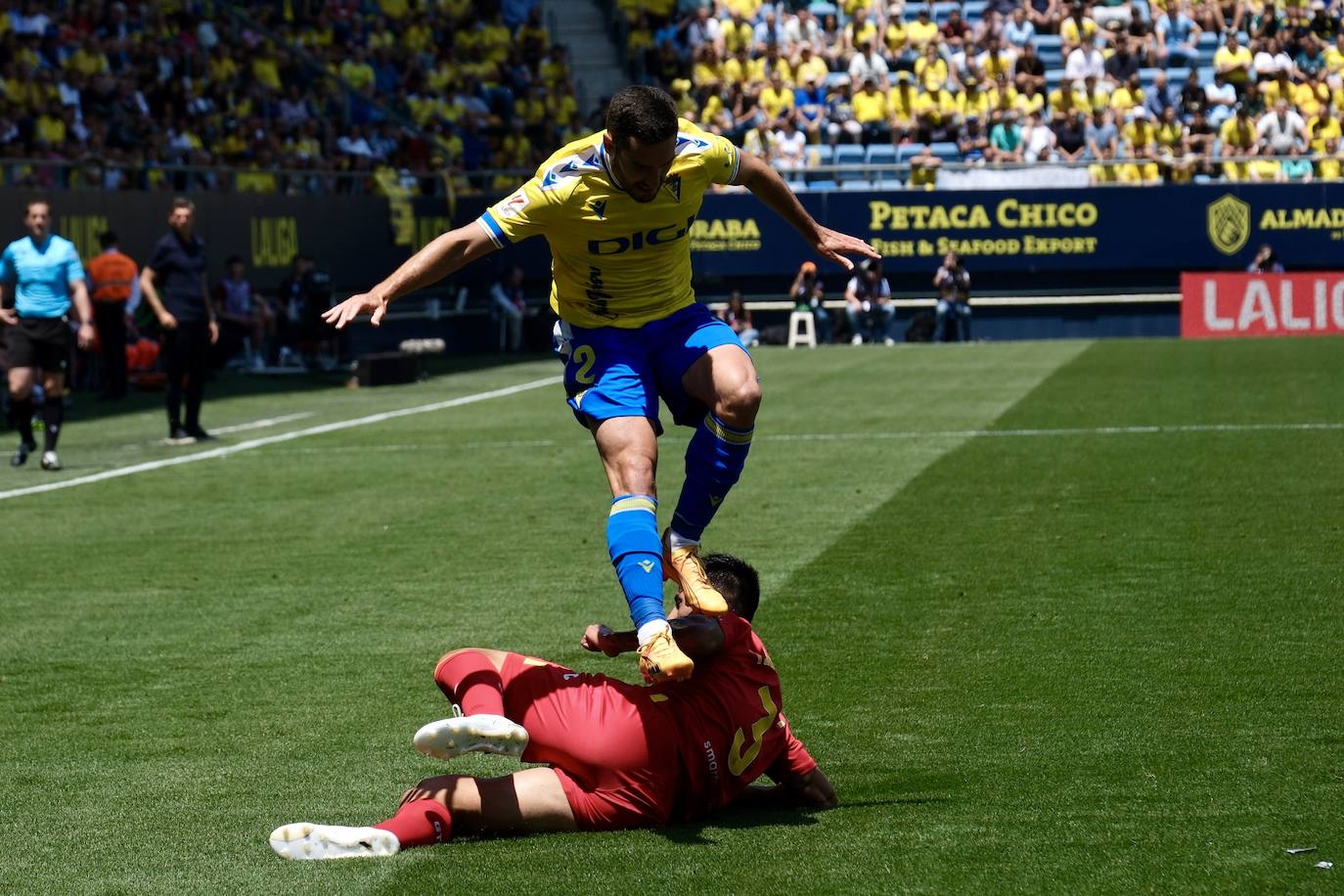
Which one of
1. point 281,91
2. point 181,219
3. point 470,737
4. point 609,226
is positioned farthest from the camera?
point 281,91

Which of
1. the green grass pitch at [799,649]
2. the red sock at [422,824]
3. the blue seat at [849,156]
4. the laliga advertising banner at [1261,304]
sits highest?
the blue seat at [849,156]

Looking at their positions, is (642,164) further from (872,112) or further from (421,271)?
(872,112)

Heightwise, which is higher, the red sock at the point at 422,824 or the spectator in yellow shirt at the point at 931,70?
the spectator in yellow shirt at the point at 931,70

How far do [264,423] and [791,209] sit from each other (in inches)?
561

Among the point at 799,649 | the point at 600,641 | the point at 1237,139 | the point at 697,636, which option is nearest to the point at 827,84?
the point at 1237,139

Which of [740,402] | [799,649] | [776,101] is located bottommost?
[799,649]

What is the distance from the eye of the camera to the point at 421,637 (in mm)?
8438

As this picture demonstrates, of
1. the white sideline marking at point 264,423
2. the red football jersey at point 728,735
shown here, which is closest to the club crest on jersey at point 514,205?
the red football jersey at point 728,735

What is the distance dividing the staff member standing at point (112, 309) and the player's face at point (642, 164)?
19394 millimetres

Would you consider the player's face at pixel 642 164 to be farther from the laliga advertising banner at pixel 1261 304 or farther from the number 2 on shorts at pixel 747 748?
the laliga advertising banner at pixel 1261 304

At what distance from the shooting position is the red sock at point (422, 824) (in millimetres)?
5246

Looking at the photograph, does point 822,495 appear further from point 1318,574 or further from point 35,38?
point 35,38

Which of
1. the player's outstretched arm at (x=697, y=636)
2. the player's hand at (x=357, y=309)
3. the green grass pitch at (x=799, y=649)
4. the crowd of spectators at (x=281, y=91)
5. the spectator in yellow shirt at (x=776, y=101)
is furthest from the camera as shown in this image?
the spectator in yellow shirt at (x=776, y=101)

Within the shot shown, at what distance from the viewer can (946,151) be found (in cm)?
3819
